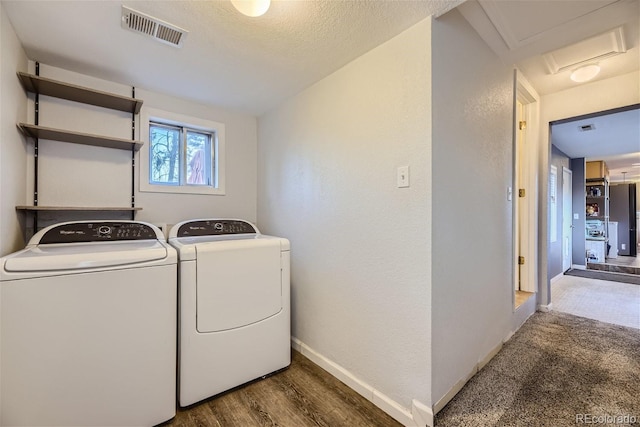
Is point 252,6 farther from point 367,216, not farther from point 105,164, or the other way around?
point 105,164

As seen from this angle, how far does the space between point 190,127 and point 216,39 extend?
1.17 m

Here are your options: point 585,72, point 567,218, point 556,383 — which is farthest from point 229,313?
point 567,218

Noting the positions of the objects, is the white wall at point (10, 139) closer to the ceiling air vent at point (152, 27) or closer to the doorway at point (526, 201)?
the ceiling air vent at point (152, 27)

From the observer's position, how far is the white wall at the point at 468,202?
4.77 ft

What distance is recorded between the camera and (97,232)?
182 centimetres

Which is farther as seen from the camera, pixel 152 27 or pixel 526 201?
pixel 526 201

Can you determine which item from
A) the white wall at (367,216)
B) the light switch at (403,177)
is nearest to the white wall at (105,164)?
the white wall at (367,216)

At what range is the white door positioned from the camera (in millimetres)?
4848

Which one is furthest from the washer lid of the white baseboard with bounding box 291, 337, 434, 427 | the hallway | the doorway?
the hallway

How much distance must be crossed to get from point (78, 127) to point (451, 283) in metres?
2.78

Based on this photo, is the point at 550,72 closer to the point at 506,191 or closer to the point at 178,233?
the point at 506,191

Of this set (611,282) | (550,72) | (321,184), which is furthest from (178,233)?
(611,282)

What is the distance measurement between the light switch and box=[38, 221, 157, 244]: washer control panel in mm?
1749

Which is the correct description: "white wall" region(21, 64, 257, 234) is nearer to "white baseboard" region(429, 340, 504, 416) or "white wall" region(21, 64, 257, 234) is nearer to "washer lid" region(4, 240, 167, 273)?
"washer lid" region(4, 240, 167, 273)
